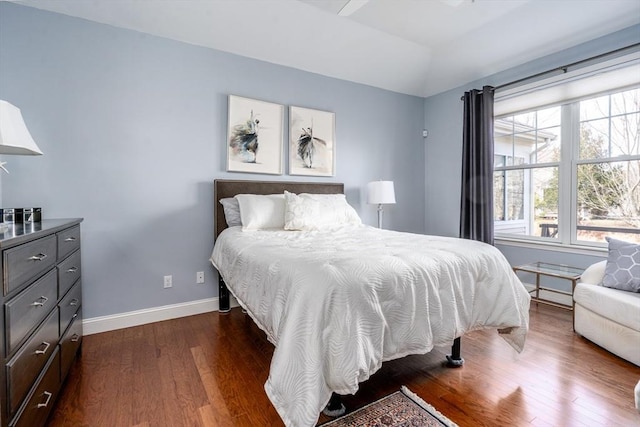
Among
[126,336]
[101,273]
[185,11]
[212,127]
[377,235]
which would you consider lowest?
[126,336]

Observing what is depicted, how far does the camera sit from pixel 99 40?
99.7 inches

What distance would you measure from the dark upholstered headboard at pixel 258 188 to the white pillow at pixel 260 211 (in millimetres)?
150

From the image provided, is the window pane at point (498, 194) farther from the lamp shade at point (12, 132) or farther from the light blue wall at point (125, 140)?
the lamp shade at point (12, 132)

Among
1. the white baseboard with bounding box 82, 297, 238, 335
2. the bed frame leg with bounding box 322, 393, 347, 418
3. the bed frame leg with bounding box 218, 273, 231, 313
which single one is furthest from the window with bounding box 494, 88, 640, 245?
the white baseboard with bounding box 82, 297, 238, 335

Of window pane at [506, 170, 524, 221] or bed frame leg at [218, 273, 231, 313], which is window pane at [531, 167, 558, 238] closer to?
window pane at [506, 170, 524, 221]

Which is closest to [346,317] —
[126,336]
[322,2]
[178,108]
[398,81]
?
[126,336]

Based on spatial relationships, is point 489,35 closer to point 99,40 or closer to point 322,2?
point 322,2

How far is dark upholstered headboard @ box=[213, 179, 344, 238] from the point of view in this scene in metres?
3.01

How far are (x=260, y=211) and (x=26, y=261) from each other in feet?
5.73

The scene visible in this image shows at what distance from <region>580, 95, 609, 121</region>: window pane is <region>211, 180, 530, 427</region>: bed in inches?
94.3

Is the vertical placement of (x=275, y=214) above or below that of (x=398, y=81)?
below

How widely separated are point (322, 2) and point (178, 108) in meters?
1.64

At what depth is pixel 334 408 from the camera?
1.50 meters

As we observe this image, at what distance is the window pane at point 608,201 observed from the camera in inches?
114
